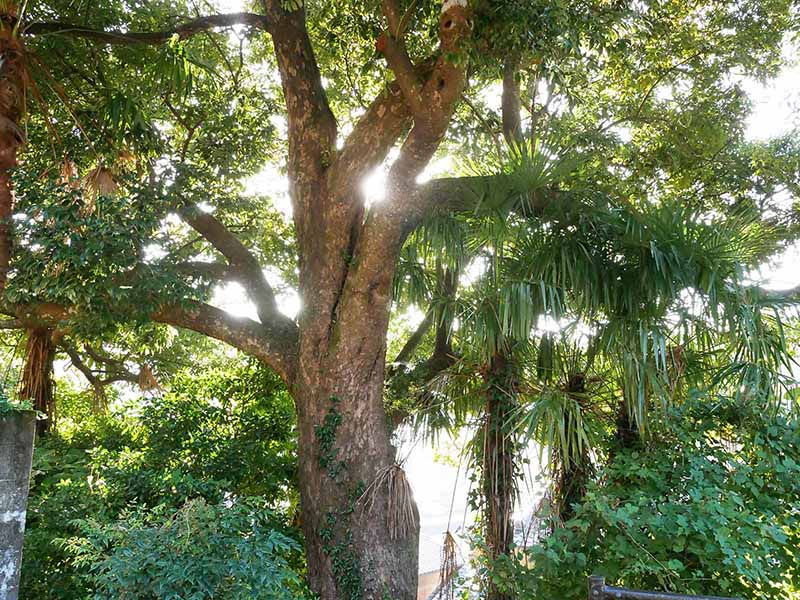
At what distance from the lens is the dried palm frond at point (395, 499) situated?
14.6 feet

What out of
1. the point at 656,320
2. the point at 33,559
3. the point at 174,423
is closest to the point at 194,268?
the point at 174,423

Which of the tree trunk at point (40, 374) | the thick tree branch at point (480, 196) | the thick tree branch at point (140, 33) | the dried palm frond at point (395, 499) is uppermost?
the thick tree branch at point (140, 33)

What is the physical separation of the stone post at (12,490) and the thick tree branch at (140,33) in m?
2.96

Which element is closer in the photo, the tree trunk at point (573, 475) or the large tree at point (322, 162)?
the large tree at point (322, 162)

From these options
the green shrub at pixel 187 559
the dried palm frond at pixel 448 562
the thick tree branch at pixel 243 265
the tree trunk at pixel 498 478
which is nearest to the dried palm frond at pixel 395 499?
the dried palm frond at pixel 448 562

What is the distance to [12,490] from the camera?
318cm

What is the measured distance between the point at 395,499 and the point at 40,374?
422 centimetres

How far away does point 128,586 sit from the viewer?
288cm

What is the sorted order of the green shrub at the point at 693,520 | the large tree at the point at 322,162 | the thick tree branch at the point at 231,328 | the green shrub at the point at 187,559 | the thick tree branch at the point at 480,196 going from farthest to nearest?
the thick tree branch at the point at 231,328 → the thick tree branch at the point at 480,196 → the large tree at the point at 322,162 → the green shrub at the point at 693,520 → the green shrub at the point at 187,559

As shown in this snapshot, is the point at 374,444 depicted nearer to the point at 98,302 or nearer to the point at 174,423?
the point at 174,423

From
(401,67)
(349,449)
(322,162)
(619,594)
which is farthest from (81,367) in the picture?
(619,594)

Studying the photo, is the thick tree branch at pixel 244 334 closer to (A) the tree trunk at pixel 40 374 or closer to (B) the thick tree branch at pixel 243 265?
(B) the thick tree branch at pixel 243 265

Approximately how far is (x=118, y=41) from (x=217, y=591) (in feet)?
14.4

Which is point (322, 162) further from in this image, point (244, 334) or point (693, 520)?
point (693, 520)
